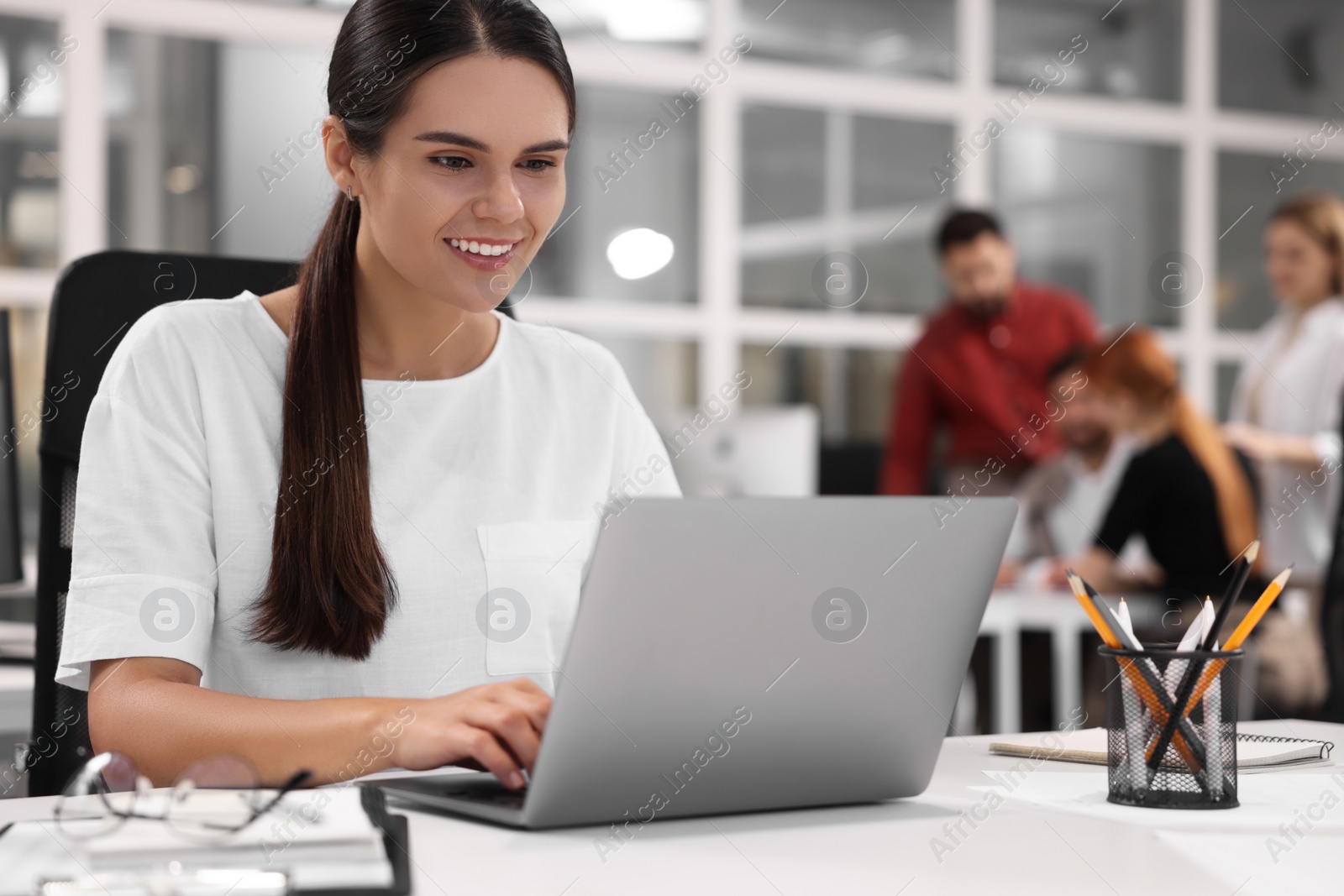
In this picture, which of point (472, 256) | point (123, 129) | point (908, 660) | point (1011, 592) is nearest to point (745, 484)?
point (1011, 592)

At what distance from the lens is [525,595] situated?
1.37m

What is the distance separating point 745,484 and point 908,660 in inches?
82.3

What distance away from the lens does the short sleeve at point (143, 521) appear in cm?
112

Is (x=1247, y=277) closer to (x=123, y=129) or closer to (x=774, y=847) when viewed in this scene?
(x=123, y=129)

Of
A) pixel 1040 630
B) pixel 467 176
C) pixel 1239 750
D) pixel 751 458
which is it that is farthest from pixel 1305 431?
pixel 467 176

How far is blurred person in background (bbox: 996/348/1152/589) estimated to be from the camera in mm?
3869

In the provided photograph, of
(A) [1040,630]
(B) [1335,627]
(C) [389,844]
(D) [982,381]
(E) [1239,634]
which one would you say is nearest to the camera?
(C) [389,844]

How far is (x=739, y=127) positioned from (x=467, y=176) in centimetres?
402

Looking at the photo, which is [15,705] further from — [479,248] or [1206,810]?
[1206,810]

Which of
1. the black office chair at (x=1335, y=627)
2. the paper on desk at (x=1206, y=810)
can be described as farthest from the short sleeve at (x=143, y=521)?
the black office chair at (x=1335, y=627)

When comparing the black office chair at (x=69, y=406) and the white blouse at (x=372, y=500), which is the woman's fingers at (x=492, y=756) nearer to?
the white blouse at (x=372, y=500)

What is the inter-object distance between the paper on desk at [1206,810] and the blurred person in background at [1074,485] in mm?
2842

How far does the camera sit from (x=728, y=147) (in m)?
5.17

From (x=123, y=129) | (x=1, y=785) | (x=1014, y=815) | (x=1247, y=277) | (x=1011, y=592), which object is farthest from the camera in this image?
(x=1247, y=277)
